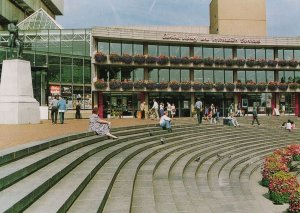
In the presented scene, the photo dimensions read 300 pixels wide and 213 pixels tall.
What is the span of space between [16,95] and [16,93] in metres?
0.11

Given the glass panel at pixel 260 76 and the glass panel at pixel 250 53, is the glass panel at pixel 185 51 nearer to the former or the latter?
the glass panel at pixel 250 53

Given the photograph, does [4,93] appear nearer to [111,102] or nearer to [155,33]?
[111,102]

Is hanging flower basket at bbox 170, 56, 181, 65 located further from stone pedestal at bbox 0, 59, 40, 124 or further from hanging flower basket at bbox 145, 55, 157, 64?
stone pedestal at bbox 0, 59, 40, 124

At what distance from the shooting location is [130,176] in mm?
10227

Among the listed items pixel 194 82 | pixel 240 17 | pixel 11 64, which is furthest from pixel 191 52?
pixel 11 64

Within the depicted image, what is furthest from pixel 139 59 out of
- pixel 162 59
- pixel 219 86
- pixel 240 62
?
pixel 240 62

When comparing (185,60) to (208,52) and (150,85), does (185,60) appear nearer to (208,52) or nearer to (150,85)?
(208,52)

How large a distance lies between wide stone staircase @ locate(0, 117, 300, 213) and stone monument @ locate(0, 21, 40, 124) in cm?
623

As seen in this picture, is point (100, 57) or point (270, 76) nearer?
point (100, 57)

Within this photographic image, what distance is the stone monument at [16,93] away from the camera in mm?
20531

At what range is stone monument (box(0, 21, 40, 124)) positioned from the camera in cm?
2053

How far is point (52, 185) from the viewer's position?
7.48 metres

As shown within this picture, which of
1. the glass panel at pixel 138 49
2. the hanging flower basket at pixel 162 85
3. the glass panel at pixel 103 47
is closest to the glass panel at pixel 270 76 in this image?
the hanging flower basket at pixel 162 85

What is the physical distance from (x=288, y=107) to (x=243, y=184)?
34938 millimetres
